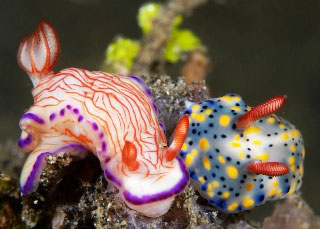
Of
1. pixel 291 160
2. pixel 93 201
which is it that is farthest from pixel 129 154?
pixel 291 160

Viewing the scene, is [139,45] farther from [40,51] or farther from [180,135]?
[180,135]

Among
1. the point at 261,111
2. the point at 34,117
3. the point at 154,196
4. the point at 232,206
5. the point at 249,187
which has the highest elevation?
the point at 261,111

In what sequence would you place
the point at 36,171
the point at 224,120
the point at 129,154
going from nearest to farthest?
the point at 129,154
the point at 36,171
the point at 224,120

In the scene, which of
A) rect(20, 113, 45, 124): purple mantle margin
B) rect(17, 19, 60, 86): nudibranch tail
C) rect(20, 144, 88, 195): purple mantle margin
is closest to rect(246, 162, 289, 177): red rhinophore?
rect(20, 144, 88, 195): purple mantle margin

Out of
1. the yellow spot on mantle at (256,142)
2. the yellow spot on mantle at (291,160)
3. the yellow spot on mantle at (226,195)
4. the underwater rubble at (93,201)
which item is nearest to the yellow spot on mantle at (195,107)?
the underwater rubble at (93,201)

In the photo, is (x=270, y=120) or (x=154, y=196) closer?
(x=154, y=196)

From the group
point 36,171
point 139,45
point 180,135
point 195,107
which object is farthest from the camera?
point 139,45

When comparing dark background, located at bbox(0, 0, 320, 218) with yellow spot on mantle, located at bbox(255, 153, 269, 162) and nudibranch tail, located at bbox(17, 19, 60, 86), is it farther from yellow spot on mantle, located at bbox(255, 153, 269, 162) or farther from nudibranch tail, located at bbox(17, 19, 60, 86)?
yellow spot on mantle, located at bbox(255, 153, 269, 162)
